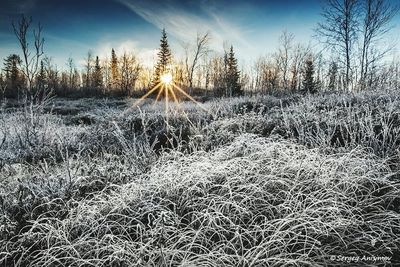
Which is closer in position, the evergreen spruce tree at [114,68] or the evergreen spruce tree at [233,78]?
the evergreen spruce tree at [233,78]

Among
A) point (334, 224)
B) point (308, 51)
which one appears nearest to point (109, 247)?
point (334, 224)

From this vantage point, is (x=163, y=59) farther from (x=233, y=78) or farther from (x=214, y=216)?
(x=214, y=216)

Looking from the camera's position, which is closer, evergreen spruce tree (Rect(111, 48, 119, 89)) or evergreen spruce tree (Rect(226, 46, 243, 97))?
evergreen spruce tree (Rect(226, 46, 243, 97))

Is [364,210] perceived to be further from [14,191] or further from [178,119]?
[178,119]

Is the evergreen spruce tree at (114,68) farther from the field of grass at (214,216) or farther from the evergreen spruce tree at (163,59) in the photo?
the field of grass at (214,216)

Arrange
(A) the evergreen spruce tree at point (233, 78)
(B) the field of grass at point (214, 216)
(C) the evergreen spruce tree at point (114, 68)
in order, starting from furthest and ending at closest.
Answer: (C) the evergreen spruce tree at point (114, 68), (A) the evergreen spruce tree at point (233, 78), (B) the field of grass at point (214, 216)

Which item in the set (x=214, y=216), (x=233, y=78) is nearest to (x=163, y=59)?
(x=233, y=78)

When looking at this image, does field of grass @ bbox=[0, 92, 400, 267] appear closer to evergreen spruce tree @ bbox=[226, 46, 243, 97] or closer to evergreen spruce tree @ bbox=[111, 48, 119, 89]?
evergreen spruce tree @ bbox=[226, 46, 243, 97]

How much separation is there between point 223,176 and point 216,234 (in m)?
0.99

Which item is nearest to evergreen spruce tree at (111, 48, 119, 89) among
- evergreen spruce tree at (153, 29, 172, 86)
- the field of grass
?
evergreen spruce tree at (153, 29, 172, 86)

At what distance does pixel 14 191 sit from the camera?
12.2 ft

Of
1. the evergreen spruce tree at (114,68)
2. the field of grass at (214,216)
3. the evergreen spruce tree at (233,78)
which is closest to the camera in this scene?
the field of grass at (214,216)

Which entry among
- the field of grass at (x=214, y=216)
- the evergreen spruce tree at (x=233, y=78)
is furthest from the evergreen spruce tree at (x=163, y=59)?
the field of grass at (x=214, y=216)

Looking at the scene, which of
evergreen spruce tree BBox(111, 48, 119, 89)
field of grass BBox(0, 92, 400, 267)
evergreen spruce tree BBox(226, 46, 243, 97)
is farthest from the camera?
evergreen spruce tree BBox(111, 48, 119, 89)
